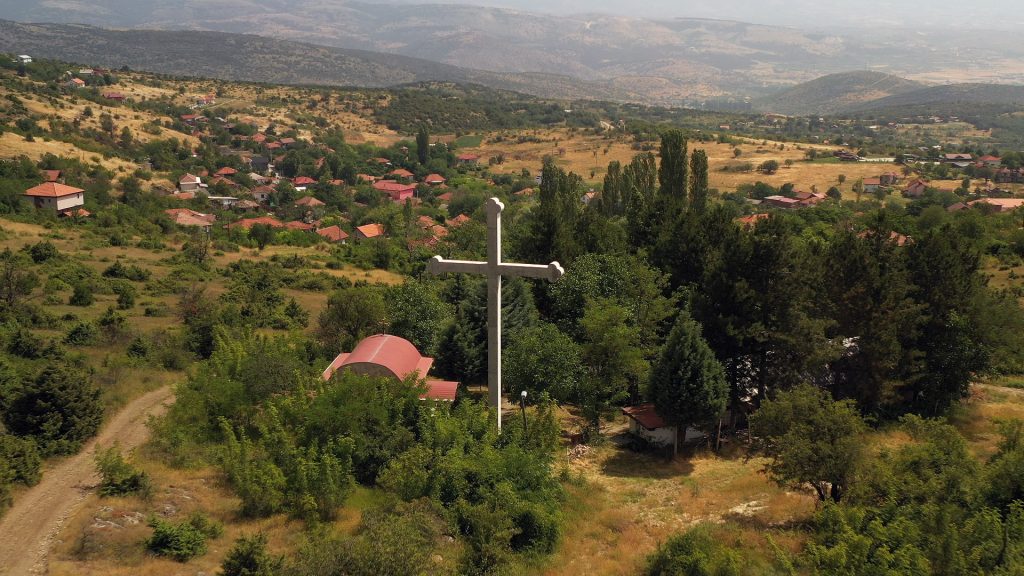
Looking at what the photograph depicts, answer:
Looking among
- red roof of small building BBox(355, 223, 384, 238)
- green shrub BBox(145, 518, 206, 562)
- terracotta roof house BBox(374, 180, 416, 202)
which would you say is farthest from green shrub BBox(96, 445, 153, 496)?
terracotta roof house BBox(374, 180, 416, 202)

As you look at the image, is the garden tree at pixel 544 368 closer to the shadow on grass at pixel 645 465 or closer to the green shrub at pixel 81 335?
the shadow on grass at pixel 645 465

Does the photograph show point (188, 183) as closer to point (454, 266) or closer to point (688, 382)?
point (688, 382)

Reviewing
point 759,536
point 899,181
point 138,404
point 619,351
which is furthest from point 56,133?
point 899,181

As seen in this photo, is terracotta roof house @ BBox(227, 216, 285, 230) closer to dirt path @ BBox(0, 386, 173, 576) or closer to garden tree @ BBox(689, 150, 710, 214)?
garden tree @ BBox(689, 150, 710, 214)

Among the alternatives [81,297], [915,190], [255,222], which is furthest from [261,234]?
[915,190]

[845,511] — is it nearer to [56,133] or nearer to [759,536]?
[759,536]

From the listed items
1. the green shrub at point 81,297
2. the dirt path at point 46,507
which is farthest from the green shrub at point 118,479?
the green shrub at point 81,297
